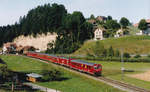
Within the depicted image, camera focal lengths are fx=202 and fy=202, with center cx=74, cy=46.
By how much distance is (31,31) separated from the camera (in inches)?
5920

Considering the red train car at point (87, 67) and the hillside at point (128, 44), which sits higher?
the hillside at point (128, 44)

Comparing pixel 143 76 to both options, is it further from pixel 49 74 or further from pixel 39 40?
pixel 39 40

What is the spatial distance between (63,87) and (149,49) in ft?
174

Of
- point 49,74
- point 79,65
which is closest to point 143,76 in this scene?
point 79,65

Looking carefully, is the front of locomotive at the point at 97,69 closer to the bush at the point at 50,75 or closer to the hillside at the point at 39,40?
the bush at the point at 50,75

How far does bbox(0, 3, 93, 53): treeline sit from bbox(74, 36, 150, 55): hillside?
626 centimetres

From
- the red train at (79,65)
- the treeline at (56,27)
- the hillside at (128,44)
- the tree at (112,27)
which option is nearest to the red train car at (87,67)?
the red train at (79,65)

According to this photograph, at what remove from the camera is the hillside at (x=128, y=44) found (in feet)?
269

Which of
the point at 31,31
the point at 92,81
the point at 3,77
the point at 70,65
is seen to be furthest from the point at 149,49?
the point at 31,31

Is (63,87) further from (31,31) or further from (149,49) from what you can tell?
(31,31)

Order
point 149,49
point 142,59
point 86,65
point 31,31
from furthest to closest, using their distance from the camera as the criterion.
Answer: point 31,31 < point 149,49 < point 142,59 < point 86,65

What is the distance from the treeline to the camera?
108m

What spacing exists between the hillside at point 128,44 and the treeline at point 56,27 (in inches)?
246

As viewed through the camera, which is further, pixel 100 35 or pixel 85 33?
pixel 100 35
